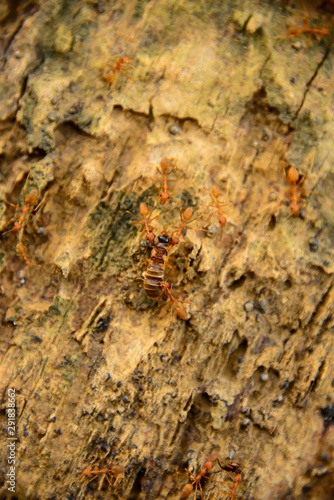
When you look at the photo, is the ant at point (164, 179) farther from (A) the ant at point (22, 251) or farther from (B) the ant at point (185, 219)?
(A) the ant at point (22, 251)

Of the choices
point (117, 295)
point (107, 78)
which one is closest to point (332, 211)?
point (117, 295)

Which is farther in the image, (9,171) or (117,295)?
(9,171)

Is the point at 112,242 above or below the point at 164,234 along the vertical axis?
below

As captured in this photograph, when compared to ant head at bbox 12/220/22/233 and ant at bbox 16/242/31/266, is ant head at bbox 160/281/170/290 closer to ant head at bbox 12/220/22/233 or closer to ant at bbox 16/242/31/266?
ant at bbox 16/242/31/266

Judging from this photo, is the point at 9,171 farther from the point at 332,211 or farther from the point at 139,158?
the point at 332,211

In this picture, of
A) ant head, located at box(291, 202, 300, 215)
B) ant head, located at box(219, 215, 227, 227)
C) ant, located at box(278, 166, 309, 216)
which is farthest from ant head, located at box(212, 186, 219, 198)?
ant head, located at box(291, 202, 300, 215)

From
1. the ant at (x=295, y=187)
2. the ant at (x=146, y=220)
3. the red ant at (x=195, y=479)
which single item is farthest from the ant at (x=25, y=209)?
the red ant at (x=195, y=479)
